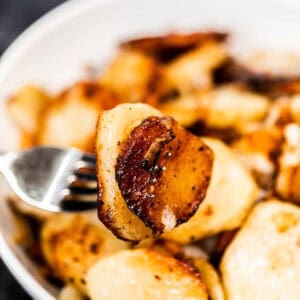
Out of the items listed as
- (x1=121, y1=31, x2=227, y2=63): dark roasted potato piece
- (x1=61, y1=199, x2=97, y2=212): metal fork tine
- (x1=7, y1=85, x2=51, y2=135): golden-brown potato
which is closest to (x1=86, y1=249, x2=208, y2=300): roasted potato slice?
(x1=61, y1=199, x2=97, y2=212): metal fork tine

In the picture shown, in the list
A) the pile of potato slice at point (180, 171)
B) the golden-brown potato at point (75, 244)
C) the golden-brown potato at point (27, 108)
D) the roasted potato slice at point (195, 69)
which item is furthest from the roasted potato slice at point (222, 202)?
the golden-brown potato at point (27, 108)

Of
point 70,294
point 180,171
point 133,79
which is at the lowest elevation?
point 70,294

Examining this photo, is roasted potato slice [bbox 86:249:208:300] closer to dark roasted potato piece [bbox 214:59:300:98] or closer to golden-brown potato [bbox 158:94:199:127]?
golden-brown potato [bbox 158:94:199:127]

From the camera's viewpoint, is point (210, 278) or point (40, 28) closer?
point (210, 278)

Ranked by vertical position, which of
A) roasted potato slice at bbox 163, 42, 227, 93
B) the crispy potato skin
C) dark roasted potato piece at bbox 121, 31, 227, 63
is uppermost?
the crispy potato skin

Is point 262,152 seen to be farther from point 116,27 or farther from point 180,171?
point 116,27

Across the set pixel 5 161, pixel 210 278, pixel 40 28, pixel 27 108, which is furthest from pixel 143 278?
pixel 40 28

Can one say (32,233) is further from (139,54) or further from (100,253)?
(139,54)
